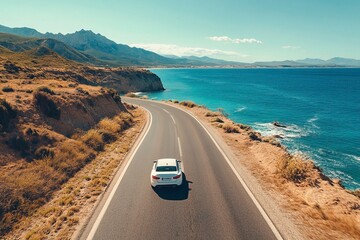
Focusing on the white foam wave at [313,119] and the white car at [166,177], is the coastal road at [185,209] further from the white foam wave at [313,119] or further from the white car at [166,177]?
the white foam wave at [313,119]

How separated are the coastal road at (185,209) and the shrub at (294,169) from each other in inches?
120

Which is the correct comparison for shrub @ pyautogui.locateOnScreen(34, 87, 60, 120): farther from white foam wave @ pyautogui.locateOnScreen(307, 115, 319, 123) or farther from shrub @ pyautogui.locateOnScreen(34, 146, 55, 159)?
white foam wave @ pyautogui.locateOnScreen(307, 115, 319, 123)

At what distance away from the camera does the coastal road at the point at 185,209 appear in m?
9.99

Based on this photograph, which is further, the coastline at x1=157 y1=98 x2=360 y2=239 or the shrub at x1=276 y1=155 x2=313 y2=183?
the shrub at x1=276 y1=155 x2=313 y2=183

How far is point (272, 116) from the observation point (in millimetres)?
63125

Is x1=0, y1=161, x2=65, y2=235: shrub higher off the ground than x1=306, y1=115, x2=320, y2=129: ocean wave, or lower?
higher

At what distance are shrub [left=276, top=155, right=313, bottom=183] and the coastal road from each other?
3.04 metres

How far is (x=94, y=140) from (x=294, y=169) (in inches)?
632

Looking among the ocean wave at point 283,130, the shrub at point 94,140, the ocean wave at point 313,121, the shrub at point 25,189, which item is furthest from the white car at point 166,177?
the ocean wave at point 313,121

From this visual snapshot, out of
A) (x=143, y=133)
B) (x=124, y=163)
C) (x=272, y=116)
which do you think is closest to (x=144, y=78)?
(x=272, y=116)

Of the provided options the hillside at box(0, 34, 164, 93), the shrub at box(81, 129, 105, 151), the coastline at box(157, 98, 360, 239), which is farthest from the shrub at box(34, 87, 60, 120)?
the hillside at box(0, 34, 164, 93)

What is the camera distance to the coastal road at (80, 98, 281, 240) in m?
9.99

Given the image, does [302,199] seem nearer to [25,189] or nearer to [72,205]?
[72,205]

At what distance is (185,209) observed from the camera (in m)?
11.8
